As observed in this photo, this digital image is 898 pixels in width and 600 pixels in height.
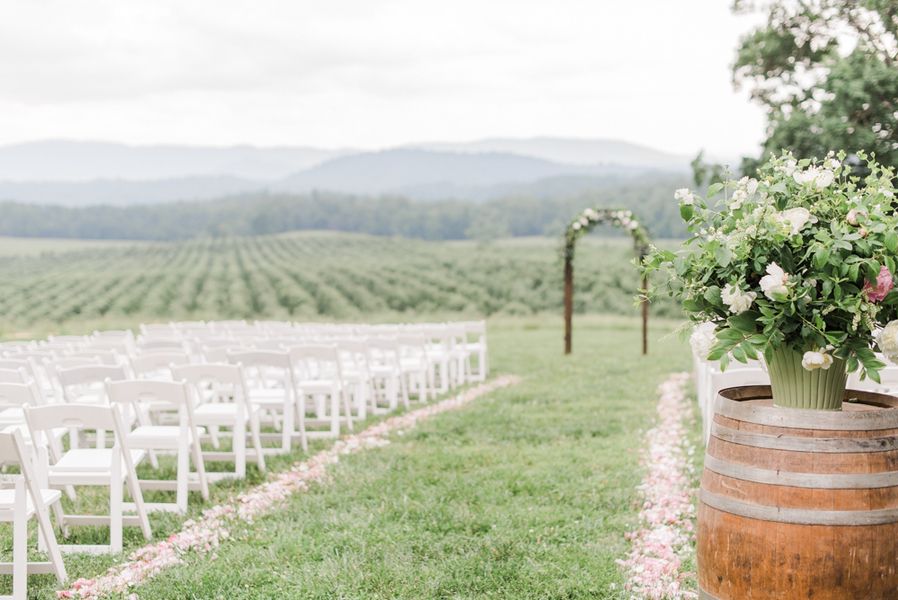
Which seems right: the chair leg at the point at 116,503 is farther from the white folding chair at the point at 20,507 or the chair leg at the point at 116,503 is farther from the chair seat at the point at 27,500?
the white folding chair at the point at 20,507

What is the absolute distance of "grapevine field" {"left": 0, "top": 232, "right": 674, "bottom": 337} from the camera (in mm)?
38062

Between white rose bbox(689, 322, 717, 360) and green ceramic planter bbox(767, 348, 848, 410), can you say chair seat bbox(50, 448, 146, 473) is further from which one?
green ceramic planter bbox(767, 348, 848, 410)

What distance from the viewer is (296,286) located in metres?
45.2

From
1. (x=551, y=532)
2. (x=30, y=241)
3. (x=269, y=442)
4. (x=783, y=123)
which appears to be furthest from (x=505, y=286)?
(x=30, y=241)

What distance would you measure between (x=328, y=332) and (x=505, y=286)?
3569cm

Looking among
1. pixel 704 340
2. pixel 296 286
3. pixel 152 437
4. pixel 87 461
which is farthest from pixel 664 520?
pixel 296 286

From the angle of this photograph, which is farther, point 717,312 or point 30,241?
point 30,241

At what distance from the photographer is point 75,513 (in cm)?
605

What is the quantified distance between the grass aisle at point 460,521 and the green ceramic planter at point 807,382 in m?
1.52

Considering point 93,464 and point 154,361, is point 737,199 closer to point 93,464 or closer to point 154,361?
point 93,464

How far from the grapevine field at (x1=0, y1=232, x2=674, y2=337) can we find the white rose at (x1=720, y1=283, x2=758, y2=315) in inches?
922

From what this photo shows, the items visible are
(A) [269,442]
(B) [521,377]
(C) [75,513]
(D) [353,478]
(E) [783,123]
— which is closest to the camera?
(C) [75,513]

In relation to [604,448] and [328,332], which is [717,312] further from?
[328,332]

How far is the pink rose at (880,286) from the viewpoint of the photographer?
3.06 m
